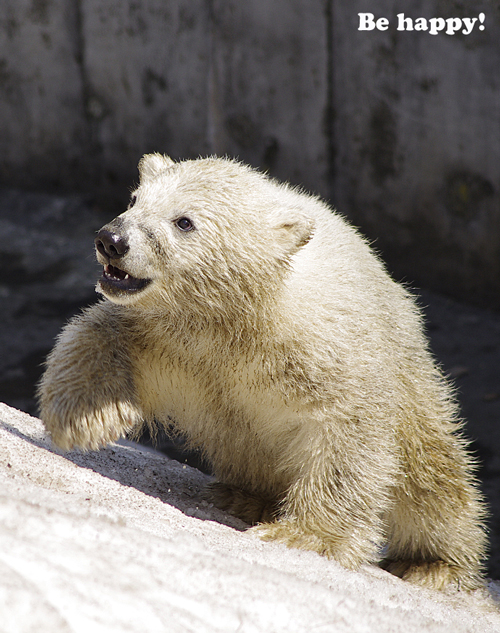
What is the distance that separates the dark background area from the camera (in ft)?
18.3

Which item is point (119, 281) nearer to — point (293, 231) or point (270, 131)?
A: point (293, 231)

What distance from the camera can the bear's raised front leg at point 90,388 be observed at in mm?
2529

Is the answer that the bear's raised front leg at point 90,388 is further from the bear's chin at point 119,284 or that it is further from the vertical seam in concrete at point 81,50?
the vertical seam in concrete at point 81,50

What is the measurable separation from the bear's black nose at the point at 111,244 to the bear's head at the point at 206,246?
4 cm

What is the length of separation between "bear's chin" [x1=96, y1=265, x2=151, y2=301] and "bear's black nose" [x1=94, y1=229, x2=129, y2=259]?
68mm

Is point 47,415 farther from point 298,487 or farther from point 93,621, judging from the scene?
point 93,621

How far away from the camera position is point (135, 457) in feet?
10.8

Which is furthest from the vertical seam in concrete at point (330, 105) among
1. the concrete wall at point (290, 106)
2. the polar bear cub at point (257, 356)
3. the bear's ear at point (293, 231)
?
the bear's ear at point (293, 231)

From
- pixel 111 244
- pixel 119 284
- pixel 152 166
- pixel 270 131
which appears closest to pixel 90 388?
pixel 119 284

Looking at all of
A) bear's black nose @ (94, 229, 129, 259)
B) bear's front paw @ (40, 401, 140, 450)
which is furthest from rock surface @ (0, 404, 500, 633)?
bear's black nose @ (94, 229, 129, 259)

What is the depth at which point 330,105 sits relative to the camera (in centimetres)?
641

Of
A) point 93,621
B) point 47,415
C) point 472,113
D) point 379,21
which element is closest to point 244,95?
point 379,21

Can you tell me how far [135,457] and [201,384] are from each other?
2.67 ft

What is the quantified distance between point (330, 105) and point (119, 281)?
4484mm
